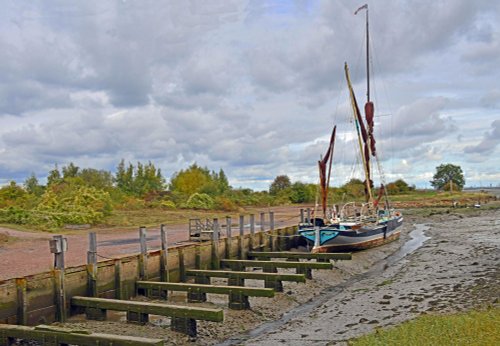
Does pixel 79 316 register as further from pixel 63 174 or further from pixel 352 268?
pixel 63 174

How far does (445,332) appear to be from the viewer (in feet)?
35.8

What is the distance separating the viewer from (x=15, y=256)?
85.0 feet

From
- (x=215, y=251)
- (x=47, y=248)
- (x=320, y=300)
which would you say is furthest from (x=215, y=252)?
(x=47, y=248)

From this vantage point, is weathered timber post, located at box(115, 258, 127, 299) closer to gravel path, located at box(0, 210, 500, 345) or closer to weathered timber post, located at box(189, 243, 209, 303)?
gravel path, located at box(0, 210, 500, 345)

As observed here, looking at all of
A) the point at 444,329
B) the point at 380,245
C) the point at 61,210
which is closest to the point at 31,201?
the point at 61,210

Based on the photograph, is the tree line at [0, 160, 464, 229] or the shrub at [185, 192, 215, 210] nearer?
the tree line at [0, 160, 464, 229]

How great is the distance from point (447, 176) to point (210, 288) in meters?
157

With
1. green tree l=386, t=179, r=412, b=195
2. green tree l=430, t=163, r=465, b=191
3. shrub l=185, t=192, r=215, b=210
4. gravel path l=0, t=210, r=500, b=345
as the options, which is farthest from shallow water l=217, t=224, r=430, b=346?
Answer: green tree l=430, t=163, r=465, b=191

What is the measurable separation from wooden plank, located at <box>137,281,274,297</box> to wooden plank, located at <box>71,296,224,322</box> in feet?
8.27

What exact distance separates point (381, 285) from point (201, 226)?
13301mm

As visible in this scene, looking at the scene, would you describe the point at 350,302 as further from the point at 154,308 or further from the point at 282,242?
the point at 282,242

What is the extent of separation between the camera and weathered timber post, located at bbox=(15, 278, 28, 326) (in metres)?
13.2

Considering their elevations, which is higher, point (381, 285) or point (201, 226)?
point (201, 226)

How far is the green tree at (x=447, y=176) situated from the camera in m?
156
